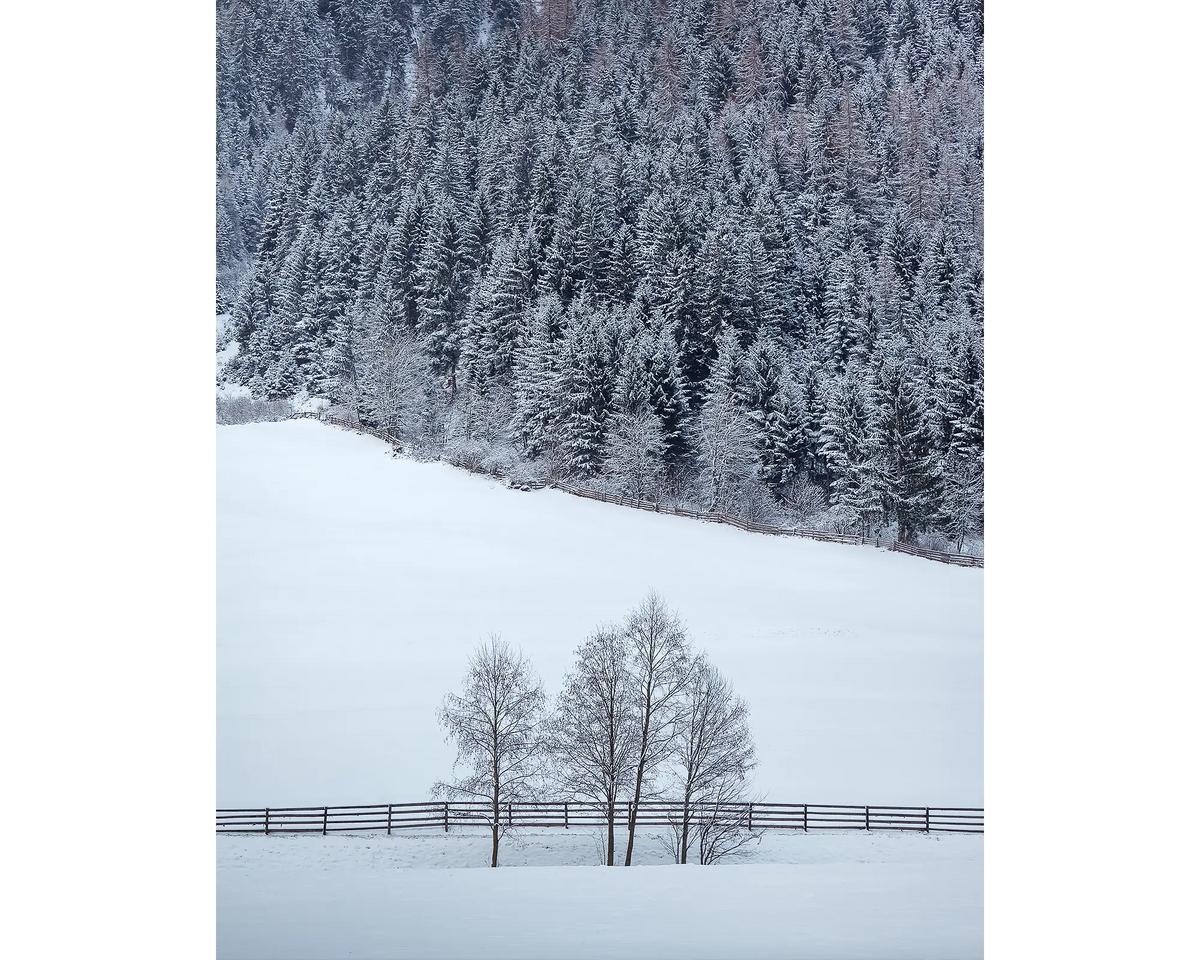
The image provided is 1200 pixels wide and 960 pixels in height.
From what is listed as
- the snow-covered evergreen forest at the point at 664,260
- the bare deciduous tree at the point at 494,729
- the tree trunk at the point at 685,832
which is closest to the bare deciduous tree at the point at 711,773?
the tree trunk at the point at 685,832

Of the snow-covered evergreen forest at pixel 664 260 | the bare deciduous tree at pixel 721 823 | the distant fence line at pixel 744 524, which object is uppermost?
the snow-covered evergreen forest at pixel 664 260

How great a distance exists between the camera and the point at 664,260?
57.8 metres

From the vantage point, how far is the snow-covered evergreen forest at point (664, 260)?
4834 cm

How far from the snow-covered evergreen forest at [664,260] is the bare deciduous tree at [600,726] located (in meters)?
14.1

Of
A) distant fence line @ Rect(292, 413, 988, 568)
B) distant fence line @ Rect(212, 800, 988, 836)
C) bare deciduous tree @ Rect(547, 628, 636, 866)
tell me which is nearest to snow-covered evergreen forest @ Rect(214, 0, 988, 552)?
distant fence line @ Rect(292, 413, 988, 568)

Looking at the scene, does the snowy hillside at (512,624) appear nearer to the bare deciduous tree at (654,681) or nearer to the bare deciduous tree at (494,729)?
the bare deciduous tree at (494,729)

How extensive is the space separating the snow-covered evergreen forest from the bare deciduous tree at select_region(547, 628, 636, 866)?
1410 centimetres

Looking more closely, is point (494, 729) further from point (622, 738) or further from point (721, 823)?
point (721, 823)

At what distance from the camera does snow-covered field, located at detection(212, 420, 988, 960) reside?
1152 centimetres
